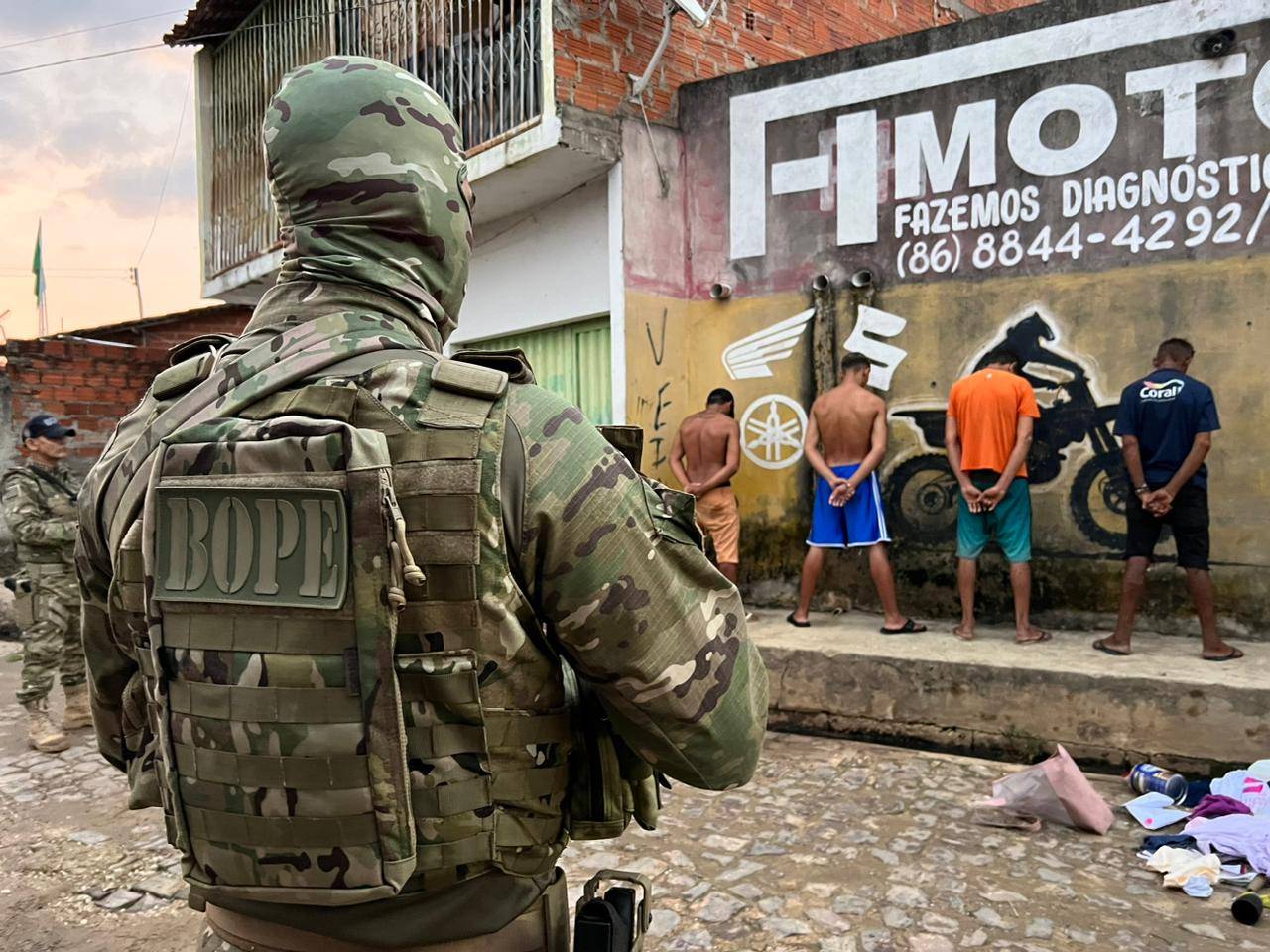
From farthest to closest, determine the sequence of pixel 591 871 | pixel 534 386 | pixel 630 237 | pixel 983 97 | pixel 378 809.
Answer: pixel 630 237, pixel 983 97, pixel 591 871, pixel 534 386, pixel 378 809

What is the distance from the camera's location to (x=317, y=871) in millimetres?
1048

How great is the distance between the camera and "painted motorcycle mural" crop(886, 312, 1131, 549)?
5.42 m

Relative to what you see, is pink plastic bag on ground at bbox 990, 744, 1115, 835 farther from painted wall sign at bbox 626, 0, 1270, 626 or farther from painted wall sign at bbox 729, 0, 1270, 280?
painted wall sign at bbox 729, 0, 1270, 280

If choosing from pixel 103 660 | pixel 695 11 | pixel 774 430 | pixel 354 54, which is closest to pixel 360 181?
pixel 103 660

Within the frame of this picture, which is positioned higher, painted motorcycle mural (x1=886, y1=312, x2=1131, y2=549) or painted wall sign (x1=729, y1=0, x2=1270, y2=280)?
painted wall sign (x1=729, y1=0, x2=1270, y2=280)

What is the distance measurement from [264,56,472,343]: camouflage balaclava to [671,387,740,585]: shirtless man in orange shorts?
4.96 metres

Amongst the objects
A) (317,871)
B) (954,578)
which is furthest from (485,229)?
(317,871)

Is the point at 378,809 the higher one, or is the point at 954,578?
the point at 378,809

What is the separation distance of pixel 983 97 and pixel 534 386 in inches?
218

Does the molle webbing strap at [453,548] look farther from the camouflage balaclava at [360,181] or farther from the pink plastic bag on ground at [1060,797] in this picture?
the pink plastic bag on ground at [1060,797]

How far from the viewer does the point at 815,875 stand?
317 centimetres

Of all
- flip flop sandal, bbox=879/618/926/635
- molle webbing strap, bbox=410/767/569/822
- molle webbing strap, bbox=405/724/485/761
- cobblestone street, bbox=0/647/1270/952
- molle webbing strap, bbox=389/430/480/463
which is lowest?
cobblestone street, bbox=0/647/1270/952

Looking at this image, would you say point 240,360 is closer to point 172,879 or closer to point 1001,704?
point 172,879

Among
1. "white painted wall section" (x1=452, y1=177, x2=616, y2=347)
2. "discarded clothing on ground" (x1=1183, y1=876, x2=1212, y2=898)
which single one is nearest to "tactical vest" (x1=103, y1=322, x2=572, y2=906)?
"discarded clothing on ground" (x1=1183, y1=876, x2=1212, y2=898)
